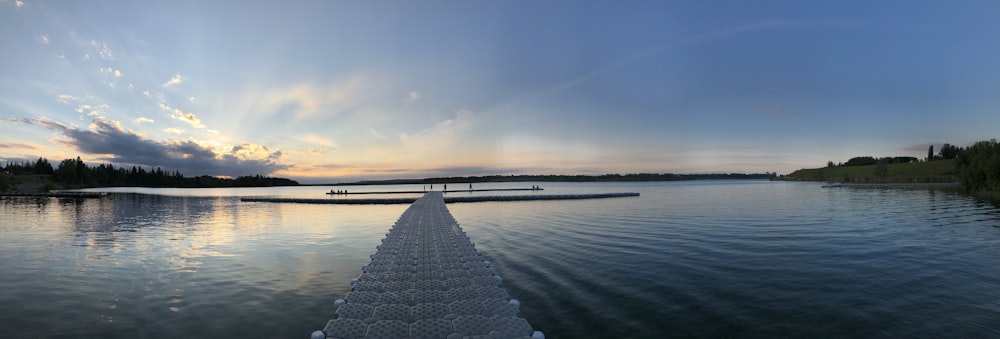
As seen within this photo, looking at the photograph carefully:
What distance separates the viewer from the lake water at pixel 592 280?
28.6ft

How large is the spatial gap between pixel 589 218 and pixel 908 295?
20.7 metres

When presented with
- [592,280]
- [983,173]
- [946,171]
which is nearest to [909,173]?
[946,171]

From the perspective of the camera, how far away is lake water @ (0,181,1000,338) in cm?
871

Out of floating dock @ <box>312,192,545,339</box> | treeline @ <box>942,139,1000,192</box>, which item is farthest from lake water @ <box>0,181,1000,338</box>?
treeline @ <box>942,139,1000,192</box>

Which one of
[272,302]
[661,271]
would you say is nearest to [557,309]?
[661,271]

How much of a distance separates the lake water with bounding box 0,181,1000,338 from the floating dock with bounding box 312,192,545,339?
1.01 metres

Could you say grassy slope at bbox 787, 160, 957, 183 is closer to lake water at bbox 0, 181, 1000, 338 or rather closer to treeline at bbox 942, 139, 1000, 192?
treeline at bbox 942, 139, 1000, 192

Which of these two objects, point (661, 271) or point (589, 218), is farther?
point (589, 218)

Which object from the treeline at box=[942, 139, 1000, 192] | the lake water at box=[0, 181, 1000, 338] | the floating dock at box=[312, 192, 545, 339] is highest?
the treeline at box=[942, 139, 1000, 192]

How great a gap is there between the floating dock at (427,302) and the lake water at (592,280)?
39.6 inches

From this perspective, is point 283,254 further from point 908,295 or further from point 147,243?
Result: point 908,295

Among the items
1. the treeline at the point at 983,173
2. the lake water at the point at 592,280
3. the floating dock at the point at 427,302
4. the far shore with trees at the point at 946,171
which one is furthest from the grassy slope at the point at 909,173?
the floating dock at the point at 427,302

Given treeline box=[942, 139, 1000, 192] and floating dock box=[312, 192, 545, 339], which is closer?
floating dock box=[312, 192, 545, 339]

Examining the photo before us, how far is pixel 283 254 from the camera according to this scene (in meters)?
17.6
